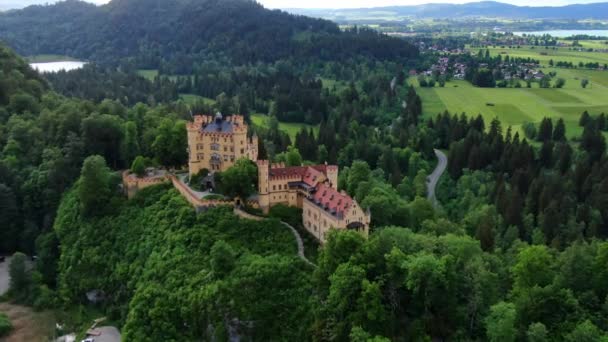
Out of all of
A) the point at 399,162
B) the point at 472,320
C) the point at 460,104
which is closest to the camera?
the point at 472,320

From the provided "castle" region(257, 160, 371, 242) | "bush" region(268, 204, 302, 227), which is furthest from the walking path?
"castle" region(257, 160, 371, 242)

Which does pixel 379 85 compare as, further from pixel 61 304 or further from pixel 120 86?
pixel 61 304

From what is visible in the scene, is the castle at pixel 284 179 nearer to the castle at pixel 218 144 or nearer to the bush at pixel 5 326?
the castle at pixel 218 144

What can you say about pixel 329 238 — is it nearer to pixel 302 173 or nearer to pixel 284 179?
pixel 284 179

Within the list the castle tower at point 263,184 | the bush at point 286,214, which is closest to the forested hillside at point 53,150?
the castle tower at point 263,184

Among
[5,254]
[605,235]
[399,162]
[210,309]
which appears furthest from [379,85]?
[210,309]

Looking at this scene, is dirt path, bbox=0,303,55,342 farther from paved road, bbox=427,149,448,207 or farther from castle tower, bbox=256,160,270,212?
paved road, bbox=427,149,448,207

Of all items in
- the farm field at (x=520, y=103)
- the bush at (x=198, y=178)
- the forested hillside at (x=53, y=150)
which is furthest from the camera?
the farm field at (x=520, y=103)
